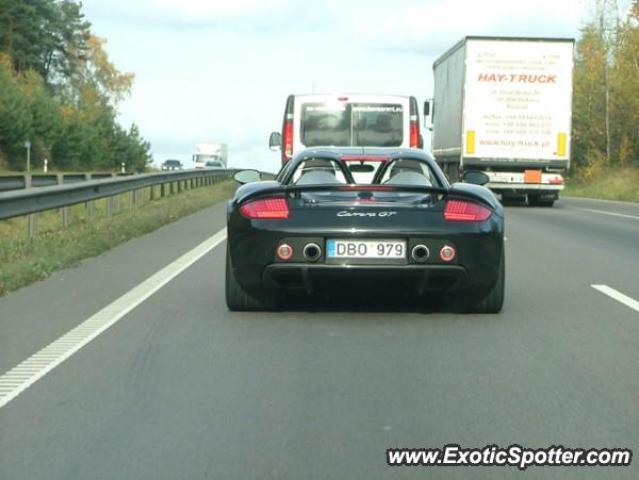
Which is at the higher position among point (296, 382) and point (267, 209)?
point (267, 209)

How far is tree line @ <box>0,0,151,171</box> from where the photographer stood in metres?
79.2

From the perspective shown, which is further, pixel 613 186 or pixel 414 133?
pixel 613 186

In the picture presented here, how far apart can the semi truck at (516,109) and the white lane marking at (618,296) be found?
59.9 feet

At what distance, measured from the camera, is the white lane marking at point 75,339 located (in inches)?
252

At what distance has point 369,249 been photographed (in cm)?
847

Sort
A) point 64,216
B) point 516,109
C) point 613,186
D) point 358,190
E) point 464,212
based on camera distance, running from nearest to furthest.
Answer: point 464,212 < point 358,190 < point 64,216 < point 516,109 < point 613,186

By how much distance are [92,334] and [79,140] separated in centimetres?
8345

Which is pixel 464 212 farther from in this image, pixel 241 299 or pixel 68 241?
pixel 68 241

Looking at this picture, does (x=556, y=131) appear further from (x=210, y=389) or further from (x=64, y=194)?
(x=210, y=389)

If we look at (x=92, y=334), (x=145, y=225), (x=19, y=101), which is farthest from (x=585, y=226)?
(x=19, y=101)

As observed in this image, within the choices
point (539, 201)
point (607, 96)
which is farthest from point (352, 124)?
point (607, 96)

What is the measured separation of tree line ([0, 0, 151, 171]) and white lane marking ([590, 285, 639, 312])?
224ft

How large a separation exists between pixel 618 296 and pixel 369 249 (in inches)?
112

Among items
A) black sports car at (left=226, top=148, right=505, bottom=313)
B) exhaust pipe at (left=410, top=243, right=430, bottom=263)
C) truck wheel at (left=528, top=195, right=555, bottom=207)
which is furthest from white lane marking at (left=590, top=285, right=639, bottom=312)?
truck wheel at (left=528, top=195, right=555, bottom=207)
